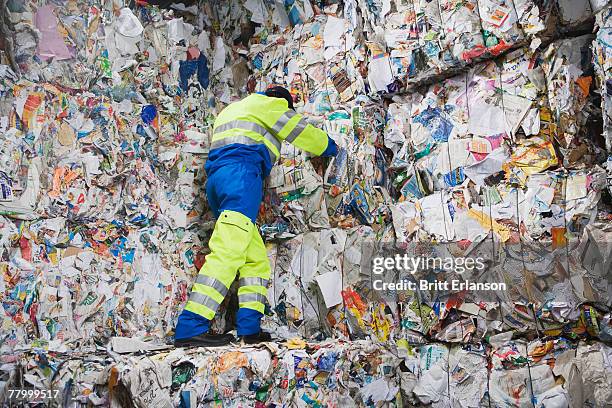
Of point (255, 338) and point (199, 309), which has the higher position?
point (199, 309)

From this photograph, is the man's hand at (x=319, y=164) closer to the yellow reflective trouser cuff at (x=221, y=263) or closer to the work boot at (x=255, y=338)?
the yellow reflective trouser cuff at (x=221, y=263)

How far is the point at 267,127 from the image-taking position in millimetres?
2730

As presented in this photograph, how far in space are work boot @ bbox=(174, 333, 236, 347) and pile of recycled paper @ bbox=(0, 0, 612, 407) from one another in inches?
6.5

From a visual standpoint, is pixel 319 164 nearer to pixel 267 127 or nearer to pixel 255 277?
pixel 267 127

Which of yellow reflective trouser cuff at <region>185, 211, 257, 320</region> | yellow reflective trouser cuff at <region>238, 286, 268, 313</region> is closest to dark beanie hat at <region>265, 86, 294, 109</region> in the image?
yellow reflective trouser cuff at <region>185, 211, 257, 320</region>

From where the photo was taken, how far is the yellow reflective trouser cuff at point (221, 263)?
240 cm

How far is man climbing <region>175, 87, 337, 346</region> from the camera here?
2406mm

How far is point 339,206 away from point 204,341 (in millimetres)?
851

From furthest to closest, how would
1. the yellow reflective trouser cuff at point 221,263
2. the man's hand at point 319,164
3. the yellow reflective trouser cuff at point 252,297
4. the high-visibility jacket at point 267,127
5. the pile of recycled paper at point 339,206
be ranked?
the man's hand at point 319,164
the high-visibility jacket at point 267,127
the yellow reflective trouser cuff at point 252,297
the yellow reflective trouser cuff at point 221,263
the pile of recycled paper at point 339,206

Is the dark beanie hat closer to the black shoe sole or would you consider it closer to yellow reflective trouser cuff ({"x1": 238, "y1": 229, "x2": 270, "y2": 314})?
yellow reflective trouser cuff ({"x1": 238, "y1": 229, "x2": 270, "y2": 314})

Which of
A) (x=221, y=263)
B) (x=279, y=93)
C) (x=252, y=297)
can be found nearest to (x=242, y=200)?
(x=221, y=263)

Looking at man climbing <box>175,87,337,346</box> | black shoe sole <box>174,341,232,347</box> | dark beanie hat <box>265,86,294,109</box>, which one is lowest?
black shoe sole <box>174,341,232,347</box>

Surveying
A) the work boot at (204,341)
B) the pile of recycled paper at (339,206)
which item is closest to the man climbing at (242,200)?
the work boot at (204,341)

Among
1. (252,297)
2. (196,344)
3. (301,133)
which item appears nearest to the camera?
(196,344)
